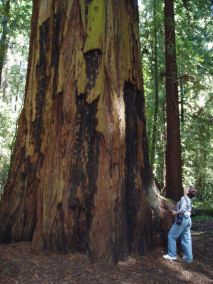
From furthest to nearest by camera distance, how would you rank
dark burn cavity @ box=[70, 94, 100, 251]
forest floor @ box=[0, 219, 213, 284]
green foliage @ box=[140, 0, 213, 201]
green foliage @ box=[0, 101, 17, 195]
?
green foliage @ box=[0, 101, 17, 195] < green foliage @ box=[140, 0, 213, 201] < dark burn cavity @ box=[70, 94, 100, 251] < forest floor @ box=[0, 219, 213, 284]

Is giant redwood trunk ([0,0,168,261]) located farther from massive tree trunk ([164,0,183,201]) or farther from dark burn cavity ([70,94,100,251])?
massive tree trunk ([164,0,183,201])

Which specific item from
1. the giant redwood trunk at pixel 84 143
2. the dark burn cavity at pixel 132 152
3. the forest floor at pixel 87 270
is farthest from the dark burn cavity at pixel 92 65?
the forest floor at pixel 87 270

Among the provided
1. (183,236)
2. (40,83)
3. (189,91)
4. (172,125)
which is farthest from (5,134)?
(183,236)

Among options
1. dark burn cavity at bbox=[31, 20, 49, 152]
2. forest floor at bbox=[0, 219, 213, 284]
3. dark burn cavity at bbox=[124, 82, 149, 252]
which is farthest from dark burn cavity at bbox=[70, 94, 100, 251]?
dark burn cavity at bbox=[31, 20, 49, 152]

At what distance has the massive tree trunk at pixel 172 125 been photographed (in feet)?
32.9

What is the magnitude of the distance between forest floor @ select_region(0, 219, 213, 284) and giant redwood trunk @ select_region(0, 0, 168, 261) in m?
0.20

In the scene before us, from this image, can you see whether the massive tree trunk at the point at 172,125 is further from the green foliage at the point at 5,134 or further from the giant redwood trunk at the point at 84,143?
the green foliage at the point at 5,134

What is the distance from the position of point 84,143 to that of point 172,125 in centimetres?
655

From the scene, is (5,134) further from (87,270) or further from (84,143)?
(87,270)

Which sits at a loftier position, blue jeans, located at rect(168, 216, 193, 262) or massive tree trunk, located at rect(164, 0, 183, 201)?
massive tree trunk, located at rect(164, 0, 183, 201)

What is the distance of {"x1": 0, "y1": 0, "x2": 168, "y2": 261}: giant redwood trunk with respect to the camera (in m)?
4.33

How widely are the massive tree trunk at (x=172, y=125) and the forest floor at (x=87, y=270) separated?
5.23m

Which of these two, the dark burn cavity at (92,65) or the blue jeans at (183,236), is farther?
the blue jeans at (183,236)

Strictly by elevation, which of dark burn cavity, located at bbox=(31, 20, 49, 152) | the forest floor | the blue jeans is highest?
dark burn cavity, located at bbox=(31, 20, 49, 152)
